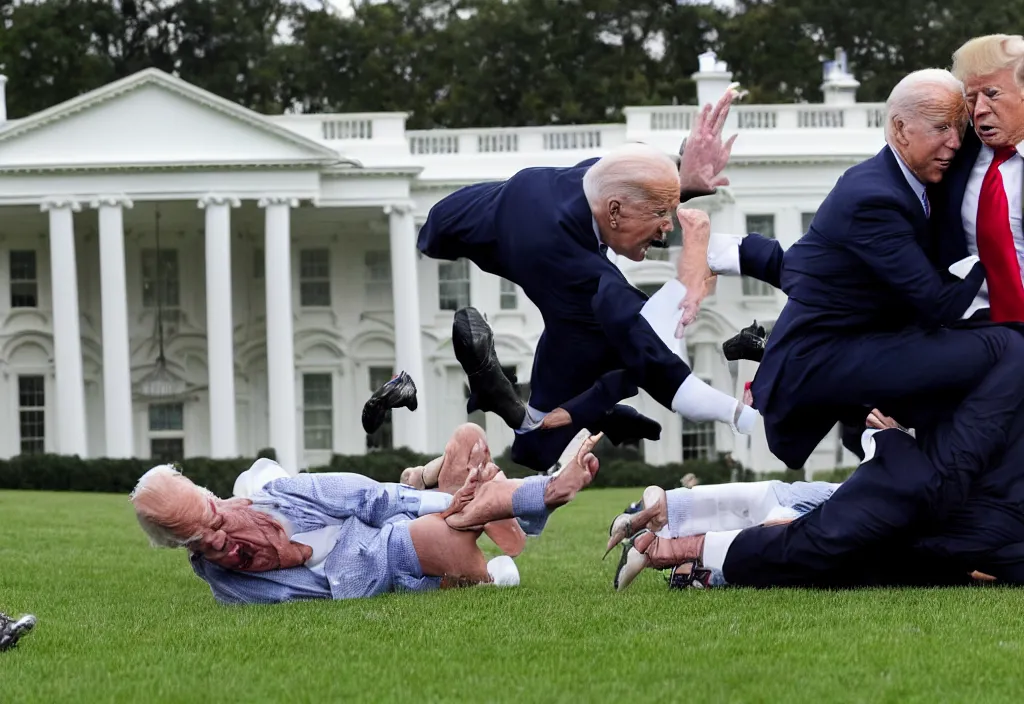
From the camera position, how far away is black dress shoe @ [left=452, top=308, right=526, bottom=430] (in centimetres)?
949

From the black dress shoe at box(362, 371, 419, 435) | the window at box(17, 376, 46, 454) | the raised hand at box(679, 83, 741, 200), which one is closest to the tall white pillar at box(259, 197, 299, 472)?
the window at box(17, 376, 46, 454)

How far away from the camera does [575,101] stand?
190ft

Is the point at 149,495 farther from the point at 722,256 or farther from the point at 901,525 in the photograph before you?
the point at 901,525

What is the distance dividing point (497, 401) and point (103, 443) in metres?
39.9

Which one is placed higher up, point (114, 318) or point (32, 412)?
point (114, 318)

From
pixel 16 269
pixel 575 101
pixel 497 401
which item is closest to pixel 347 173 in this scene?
pixel 16 269

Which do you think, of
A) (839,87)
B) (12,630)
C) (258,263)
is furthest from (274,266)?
(12,630)

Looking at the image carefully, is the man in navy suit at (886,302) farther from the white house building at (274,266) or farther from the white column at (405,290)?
the white column at (405,290)

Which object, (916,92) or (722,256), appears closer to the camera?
(916,92)

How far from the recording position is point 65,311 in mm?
45125

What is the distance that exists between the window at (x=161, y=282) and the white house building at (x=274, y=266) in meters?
0.05

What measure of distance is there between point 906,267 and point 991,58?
1.13m

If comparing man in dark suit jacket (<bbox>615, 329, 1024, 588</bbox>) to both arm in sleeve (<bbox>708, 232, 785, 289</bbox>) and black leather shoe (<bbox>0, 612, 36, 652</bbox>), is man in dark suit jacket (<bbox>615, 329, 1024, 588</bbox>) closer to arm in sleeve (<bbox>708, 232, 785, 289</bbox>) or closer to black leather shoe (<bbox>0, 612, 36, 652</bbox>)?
arm in sleeve (<bbox>708, 232, 785, 289</bbox>)

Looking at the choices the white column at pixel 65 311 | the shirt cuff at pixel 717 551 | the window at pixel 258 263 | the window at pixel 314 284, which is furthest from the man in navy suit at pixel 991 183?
the window at pixel 258 263
